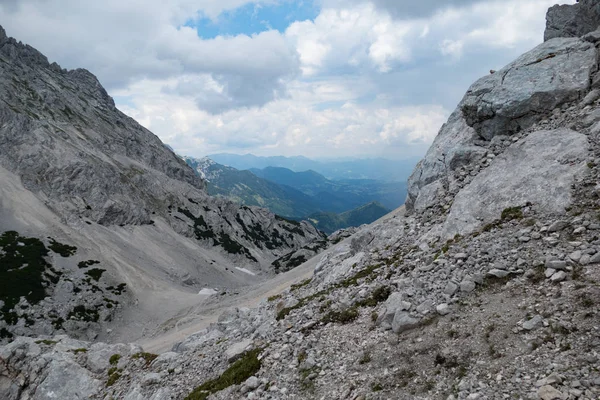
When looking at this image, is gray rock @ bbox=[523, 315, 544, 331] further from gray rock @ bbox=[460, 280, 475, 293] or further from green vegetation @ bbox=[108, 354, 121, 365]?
green vegetation @ bbox=[108, 354, 121, 365]

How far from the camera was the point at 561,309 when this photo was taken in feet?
34.7

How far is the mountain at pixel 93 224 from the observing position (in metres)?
70.6

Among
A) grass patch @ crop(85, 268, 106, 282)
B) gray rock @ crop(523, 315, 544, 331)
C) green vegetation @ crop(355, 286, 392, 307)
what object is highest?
gray rock @ crop(523, 315, 544, 331)

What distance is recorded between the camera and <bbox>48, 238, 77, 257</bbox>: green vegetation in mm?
83625

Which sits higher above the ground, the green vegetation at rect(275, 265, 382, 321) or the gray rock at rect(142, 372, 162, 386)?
the green vegetation at rect(275, 265, 382, 321)

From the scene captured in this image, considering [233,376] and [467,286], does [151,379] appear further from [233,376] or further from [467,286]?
[467,286]

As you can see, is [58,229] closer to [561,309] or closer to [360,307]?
[360,307]

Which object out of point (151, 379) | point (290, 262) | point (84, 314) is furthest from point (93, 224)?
point (151, 379)

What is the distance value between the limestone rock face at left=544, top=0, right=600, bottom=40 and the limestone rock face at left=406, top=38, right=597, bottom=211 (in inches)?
284

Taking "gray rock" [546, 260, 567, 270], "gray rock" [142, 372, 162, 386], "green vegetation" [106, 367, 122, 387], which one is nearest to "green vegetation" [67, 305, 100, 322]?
"green vegetation" [106, 367, 122, 387]

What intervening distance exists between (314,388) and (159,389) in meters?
10.1

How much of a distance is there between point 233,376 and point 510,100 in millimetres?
23785

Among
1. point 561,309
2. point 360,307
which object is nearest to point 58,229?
point 360,307

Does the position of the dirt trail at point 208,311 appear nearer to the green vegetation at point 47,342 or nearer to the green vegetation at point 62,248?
the green vegetation at point 47,342
